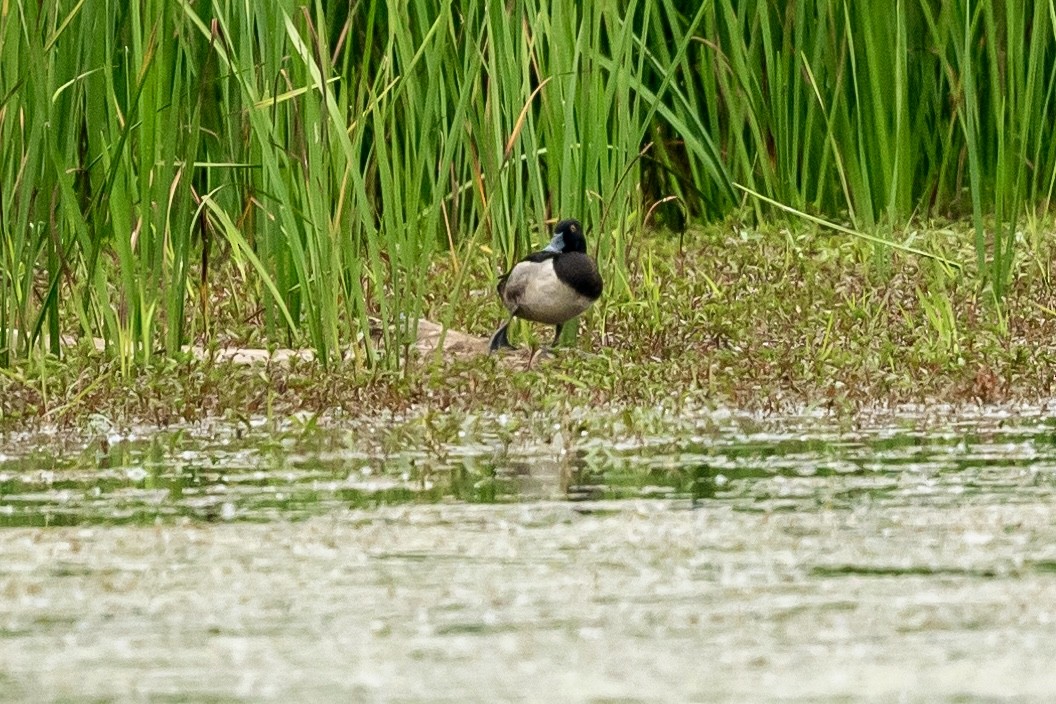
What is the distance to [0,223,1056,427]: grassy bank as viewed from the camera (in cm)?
703

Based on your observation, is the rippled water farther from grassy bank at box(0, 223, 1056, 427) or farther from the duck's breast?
the duck's breast

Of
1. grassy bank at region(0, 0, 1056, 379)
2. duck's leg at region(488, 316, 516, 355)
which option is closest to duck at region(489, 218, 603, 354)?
duck's leg at region(488, 316, 516, 355)

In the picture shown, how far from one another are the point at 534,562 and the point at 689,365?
3131mm

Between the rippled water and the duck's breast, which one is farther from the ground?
the rippled water

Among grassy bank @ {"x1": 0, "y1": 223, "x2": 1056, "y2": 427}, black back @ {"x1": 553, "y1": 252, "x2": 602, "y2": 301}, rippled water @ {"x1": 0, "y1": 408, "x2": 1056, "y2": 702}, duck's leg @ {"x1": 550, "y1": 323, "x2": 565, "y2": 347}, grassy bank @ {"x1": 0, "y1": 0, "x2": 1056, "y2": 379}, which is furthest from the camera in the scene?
duck's leg @ {"x1": 550, "y1": 323, "x2": 565, "y2": 347}

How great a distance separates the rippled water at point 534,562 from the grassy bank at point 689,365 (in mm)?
348

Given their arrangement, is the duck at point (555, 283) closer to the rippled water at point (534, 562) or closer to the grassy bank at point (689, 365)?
the grassy bank at point (689, 365)

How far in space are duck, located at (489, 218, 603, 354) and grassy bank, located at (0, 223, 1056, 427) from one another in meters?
0.17

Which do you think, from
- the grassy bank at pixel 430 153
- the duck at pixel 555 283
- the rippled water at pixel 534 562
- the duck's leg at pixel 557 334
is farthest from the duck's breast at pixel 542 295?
the rippled water at pixel 534 562

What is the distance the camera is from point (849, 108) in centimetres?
1152

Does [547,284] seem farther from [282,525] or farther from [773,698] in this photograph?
[773,698]

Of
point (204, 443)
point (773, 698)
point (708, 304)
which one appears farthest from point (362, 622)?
point (708, 304)

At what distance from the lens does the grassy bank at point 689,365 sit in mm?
7027

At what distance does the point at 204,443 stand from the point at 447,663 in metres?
2.95
